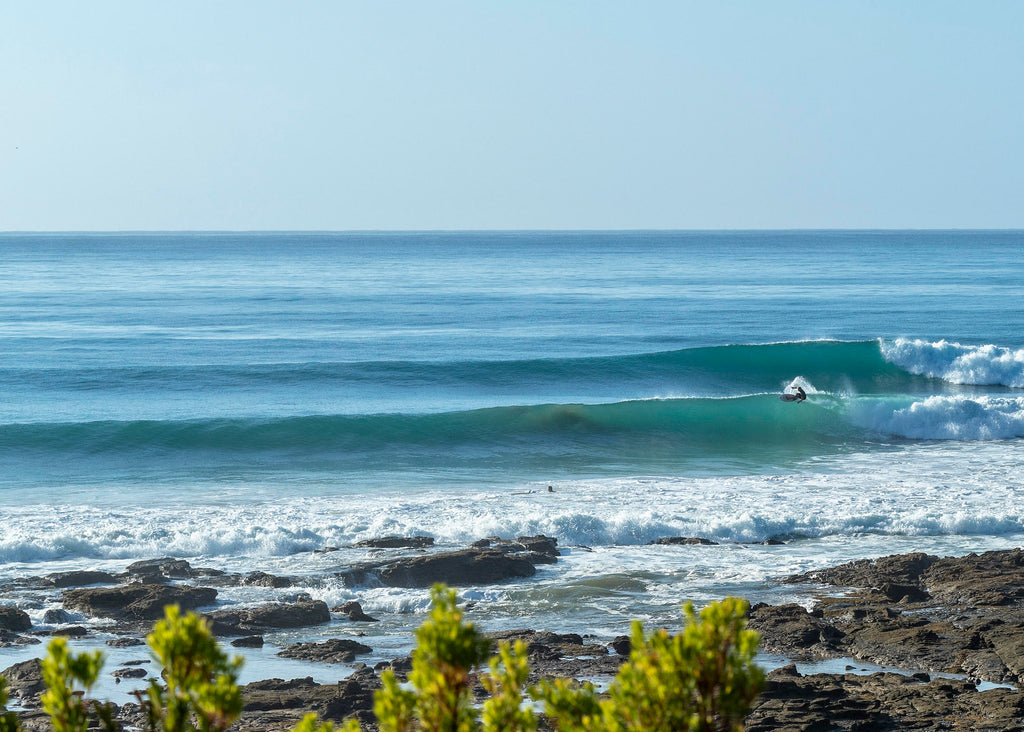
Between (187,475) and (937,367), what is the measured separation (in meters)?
23.5

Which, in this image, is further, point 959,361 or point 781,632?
point 959,361

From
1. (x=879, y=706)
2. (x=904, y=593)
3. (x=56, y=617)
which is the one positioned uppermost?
(x=879, y=706)

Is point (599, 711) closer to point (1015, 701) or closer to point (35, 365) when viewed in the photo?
point (1015, 701)

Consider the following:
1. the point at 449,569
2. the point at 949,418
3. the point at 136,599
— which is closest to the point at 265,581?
the point at 136,599

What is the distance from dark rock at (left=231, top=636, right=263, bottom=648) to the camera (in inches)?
421

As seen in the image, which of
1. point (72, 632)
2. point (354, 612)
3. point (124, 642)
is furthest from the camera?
point (354, 612)

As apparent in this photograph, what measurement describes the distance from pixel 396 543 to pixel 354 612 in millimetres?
3251

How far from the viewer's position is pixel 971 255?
106312 mm

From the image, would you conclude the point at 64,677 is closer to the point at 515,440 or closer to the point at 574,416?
the point at 515,440

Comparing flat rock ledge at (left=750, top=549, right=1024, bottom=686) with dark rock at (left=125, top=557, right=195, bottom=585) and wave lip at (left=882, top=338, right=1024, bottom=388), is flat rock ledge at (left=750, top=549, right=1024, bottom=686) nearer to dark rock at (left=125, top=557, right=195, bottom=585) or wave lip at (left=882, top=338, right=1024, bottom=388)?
dark rock at (left=125, top=557, right=195, bottom=585)

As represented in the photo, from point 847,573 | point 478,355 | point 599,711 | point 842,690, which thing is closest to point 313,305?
point 478,355

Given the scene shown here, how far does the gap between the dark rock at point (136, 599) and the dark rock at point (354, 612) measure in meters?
1.59

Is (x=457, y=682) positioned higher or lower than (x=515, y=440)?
higher

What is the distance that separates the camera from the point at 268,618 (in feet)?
37.4
